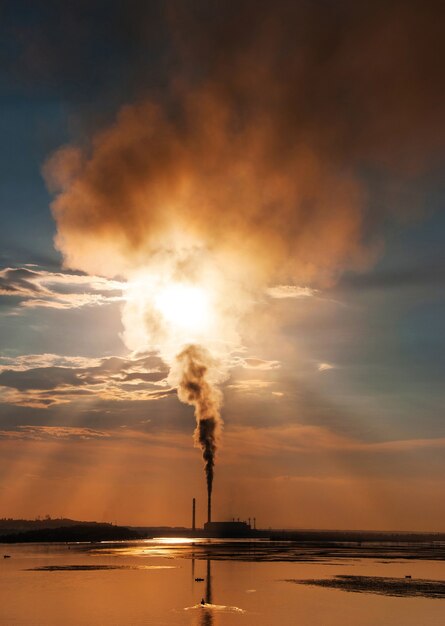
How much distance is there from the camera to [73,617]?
47.7 m

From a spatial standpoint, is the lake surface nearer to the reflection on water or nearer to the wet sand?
the reflection on water

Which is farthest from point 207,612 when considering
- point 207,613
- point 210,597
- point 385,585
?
point 385,585

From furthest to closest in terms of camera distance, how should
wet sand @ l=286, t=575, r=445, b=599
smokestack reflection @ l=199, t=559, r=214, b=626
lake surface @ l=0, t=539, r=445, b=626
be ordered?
wet sand @ l=286, t=575, r=445, b=599, lake surface @ l=0, t=539, r=445, b=626, smokestack reflection @ l=199, t=559, r=214, b=626

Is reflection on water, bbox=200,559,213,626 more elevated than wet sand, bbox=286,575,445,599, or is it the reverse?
wet sand, bbox=286,575,445,599

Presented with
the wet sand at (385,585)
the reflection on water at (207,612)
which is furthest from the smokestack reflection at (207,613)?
the wet sand at (385,585)

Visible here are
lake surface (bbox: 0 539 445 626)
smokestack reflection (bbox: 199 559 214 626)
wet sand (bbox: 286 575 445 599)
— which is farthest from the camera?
wet sand (bbox: 286 575 445 599)

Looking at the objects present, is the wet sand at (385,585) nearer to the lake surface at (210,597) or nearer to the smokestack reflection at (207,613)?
the lake surface at (210,597)

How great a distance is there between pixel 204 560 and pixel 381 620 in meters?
58.3

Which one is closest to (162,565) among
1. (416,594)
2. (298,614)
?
(416,594)

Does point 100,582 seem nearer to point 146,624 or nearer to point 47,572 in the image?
point 47,572

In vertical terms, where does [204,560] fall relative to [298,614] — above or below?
above

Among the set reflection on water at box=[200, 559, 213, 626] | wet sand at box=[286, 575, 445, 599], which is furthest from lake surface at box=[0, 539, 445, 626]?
wet sand at box=[286, 575, 445, 599]

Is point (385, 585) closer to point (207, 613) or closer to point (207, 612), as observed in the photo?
point (207, 612)

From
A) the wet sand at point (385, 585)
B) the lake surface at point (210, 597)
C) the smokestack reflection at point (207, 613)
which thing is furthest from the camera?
the wet sand at point (385, 585)
